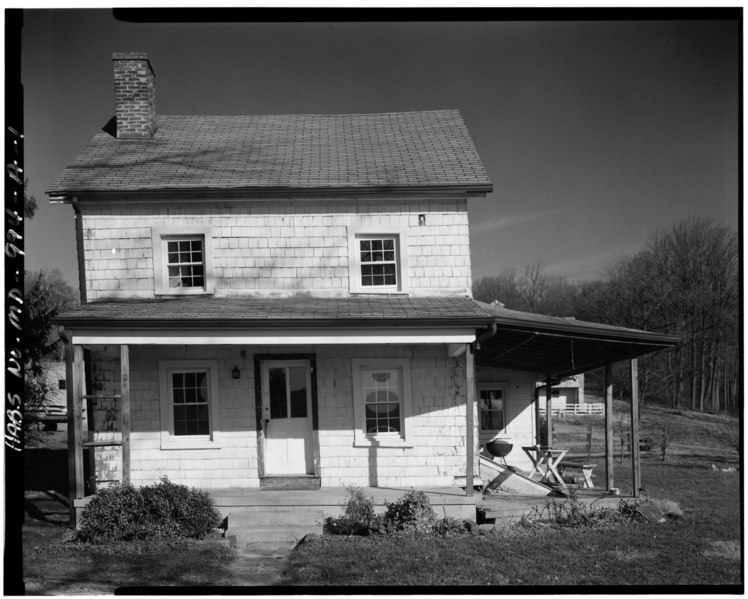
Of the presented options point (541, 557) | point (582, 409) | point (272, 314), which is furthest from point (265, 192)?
point (582, 409)

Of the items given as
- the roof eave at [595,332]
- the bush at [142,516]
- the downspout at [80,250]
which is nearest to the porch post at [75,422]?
the bush at [142,516]

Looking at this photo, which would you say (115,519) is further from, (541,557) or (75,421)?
(541,557)

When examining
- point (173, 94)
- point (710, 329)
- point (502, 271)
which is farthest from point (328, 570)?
point (502, 271)

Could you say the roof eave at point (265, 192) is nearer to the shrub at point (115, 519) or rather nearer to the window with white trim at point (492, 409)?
the shrub at point (115, 519)

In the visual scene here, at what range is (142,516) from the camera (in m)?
9.20

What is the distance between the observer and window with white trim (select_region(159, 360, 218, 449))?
39.4 ft

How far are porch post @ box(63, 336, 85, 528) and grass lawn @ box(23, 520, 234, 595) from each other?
2.62ft

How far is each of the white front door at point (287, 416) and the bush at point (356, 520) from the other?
2458 millimetres

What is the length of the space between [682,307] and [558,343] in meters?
27.9

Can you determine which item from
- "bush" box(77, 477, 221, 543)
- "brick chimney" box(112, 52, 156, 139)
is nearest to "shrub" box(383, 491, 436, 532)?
"bush" box(77, 477, 221, 543)

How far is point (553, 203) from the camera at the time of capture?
35625mm

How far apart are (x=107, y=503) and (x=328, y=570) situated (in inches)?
131

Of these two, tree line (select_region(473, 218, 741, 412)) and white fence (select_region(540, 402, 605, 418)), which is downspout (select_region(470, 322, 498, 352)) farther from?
white fence (select_region(540, 402, 605, 418))

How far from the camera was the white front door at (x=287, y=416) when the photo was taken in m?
12.1
